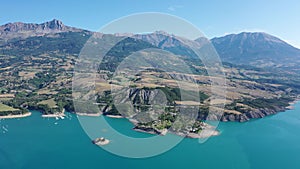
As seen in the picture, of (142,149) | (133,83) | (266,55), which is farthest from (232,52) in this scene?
(142,149)

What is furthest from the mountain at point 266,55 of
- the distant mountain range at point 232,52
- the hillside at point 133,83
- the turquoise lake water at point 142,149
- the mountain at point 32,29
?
the turquoise lake water at point 142,149

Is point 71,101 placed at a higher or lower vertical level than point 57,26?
lower

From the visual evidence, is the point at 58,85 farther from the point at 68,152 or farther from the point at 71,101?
the point at 68,152

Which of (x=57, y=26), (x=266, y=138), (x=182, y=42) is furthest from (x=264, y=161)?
(x=182, y=42)

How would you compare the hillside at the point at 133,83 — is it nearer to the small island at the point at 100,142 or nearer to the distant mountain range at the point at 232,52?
the distant mountain range at the point at 232,52

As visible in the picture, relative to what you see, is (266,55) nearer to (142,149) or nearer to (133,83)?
(133,83)
